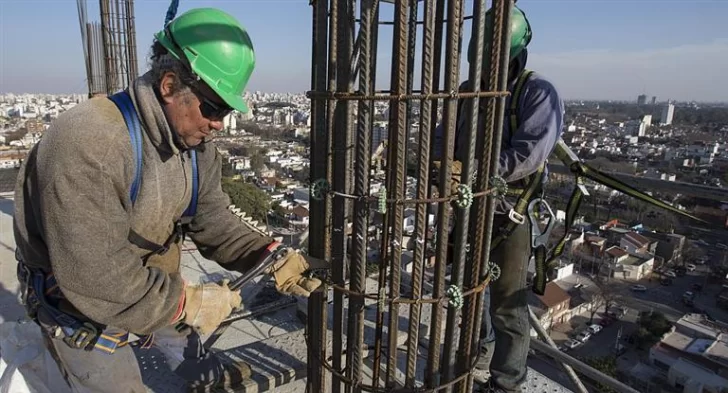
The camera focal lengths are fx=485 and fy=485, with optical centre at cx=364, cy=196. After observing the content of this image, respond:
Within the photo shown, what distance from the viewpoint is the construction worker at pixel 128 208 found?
1.87 meters

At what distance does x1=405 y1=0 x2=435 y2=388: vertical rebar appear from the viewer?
2.13m

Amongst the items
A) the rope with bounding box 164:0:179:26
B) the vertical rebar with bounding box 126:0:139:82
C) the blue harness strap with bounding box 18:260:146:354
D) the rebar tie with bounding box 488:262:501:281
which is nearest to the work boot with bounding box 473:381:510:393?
the rebar tie with bounding box 488:262:501:281

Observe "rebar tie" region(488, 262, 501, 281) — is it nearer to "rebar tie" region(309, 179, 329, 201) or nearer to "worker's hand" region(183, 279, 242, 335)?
"rebar tie" region(309, 179, 329, 201)

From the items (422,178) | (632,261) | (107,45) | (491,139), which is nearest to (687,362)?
(632,261)

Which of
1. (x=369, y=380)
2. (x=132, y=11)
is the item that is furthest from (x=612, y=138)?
(x=369, y=380)

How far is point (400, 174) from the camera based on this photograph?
2256 millimetres

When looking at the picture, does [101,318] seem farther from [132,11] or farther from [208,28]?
[132,11]

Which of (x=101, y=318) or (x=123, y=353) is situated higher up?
(x=101, y=318)

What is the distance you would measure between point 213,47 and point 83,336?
57.7 inches

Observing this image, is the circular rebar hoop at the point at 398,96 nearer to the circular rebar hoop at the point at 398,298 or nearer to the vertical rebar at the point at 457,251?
the vertical rebar at the point at 457,251

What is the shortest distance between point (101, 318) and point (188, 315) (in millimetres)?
361

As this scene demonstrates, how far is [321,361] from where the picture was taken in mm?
2693

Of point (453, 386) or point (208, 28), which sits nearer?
point (208, 28)

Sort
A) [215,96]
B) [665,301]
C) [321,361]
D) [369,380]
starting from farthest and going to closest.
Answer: [665,301]
[369,380]
[321,361]
[215,96]
